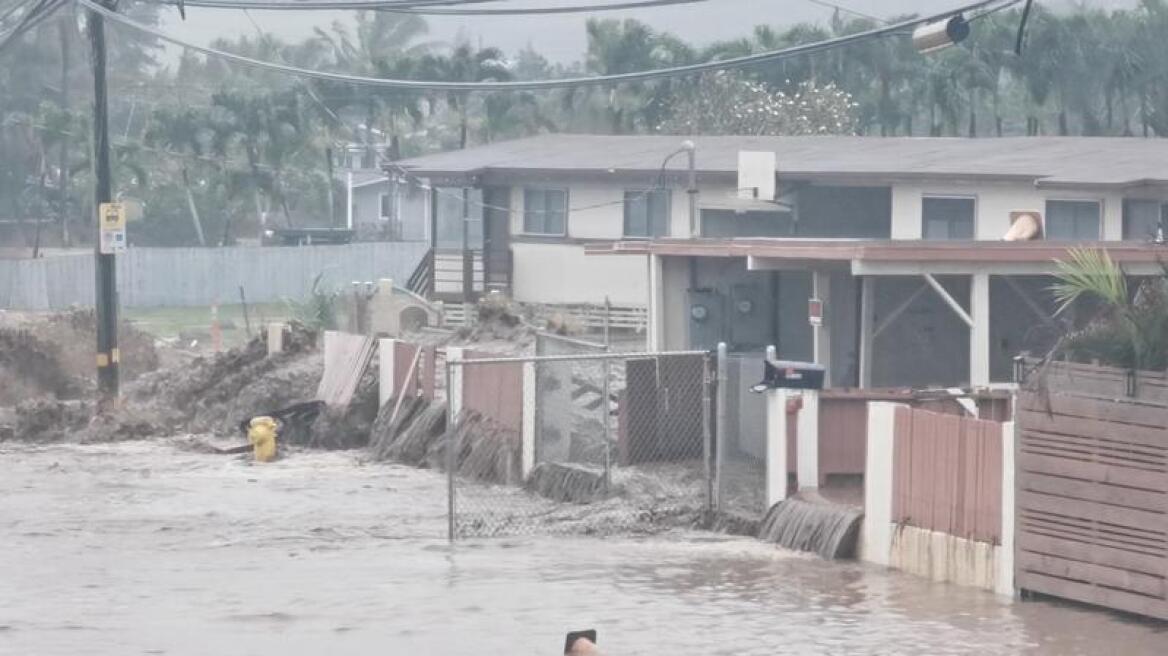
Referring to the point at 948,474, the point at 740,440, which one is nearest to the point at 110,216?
the point at 740,440

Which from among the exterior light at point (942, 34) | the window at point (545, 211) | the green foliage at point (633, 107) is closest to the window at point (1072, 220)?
the window at point (545, 211)

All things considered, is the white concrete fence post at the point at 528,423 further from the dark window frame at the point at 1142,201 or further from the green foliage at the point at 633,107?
the green foliage at the point at 633,107

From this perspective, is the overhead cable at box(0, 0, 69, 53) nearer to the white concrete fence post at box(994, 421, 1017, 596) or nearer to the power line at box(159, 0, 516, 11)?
the power line at box(159, 0, 516, 11)

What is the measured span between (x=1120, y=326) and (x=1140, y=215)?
1885 centimetres

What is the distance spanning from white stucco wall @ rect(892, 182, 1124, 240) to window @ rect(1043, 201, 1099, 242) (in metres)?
0.13

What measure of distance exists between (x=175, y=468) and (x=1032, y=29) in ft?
124

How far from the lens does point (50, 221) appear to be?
71750 mm

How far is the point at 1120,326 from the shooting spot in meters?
14.4

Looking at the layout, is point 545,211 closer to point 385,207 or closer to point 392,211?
point 392,211

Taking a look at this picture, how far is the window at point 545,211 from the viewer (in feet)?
134

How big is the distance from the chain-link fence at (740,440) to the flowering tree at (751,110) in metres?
36.1

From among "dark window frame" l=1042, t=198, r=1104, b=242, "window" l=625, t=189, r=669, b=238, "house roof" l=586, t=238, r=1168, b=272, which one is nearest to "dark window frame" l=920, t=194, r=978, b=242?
"dark window frame" l=1042, t=198, r=1104, b=242

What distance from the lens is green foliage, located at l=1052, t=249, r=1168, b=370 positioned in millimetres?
14203

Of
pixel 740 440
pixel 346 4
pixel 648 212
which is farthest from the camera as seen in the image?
pixel 648 212
